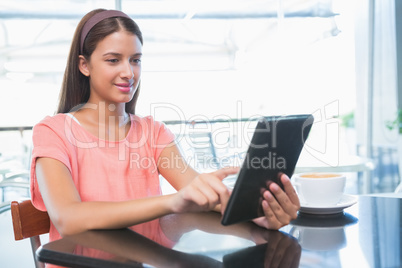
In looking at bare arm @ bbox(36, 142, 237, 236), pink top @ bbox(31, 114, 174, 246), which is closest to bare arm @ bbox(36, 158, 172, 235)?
bare arm @ bbox(36, 142, 237, 236)

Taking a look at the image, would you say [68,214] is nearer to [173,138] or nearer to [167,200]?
[167,200]

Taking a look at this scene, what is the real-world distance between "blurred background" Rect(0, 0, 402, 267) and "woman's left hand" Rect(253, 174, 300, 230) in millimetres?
2838

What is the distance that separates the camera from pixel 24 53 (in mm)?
3520

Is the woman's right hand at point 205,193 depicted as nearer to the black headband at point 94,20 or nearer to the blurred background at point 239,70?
the black headband at point 94,20

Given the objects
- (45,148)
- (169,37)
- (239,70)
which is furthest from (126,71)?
(239,70)

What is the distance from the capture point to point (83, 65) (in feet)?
3.86

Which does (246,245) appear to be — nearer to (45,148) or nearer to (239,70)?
(45,148)

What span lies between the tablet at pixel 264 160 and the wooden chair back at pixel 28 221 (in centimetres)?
51

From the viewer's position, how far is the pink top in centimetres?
100

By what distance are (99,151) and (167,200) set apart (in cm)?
45

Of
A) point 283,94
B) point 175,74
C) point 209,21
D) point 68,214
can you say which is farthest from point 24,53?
point 68,214

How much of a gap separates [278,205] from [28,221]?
568 mm

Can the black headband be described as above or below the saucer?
above

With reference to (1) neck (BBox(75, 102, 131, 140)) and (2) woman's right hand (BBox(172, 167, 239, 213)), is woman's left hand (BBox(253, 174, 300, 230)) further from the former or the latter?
(1) neck (BBox(75, 102, 131, 140))
